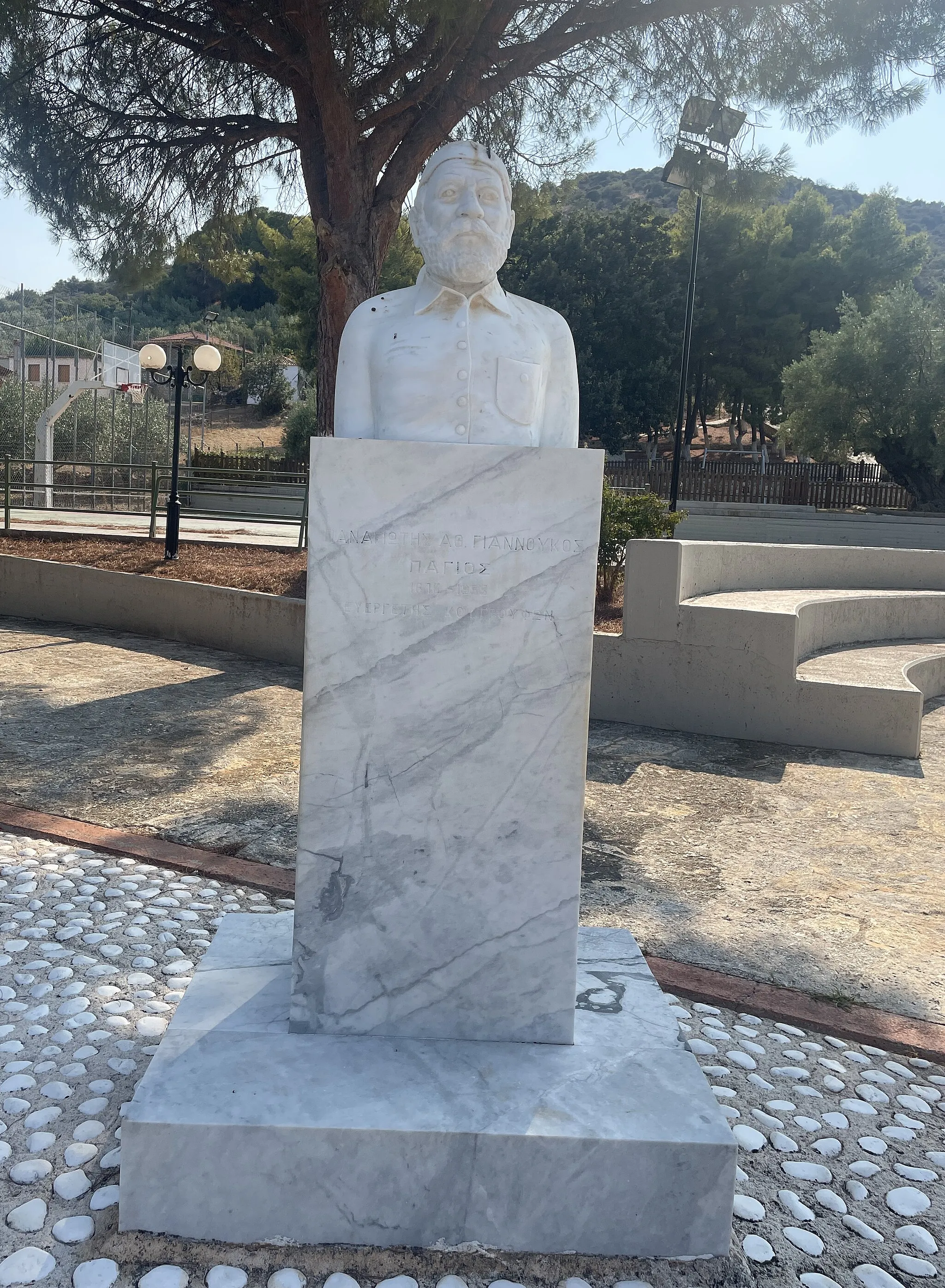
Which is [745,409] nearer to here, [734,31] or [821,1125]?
[734,31]

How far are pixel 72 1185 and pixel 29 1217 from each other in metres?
0.11

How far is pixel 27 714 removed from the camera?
6598 mm

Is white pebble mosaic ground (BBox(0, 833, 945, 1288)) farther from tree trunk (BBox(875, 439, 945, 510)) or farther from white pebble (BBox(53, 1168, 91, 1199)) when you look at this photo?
tree trunk (BBox(875, 439, 945, 510))

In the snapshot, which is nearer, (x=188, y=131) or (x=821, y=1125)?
(x=821, y=1125)

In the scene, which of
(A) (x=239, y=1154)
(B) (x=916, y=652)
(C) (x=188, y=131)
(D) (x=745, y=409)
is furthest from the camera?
(D) (x=745, y=409)

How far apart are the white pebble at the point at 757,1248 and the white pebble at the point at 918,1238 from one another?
27 cm

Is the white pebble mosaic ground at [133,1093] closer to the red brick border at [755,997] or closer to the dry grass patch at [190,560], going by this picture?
the red brick border at [755,997]

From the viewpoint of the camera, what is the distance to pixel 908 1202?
2.23 metres

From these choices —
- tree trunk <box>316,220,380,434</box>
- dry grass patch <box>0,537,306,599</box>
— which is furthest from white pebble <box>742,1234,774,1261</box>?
dry grass patch <box>0,537,306,599</box>

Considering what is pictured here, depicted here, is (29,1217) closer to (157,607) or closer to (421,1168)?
(421,1168)

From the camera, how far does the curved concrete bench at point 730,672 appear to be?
6414mm

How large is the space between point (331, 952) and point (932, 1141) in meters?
1.48

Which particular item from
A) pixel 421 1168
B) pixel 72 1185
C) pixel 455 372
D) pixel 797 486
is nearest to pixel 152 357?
pixel 455 372

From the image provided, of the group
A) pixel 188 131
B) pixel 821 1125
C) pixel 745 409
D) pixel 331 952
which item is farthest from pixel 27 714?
pixel 745 409
